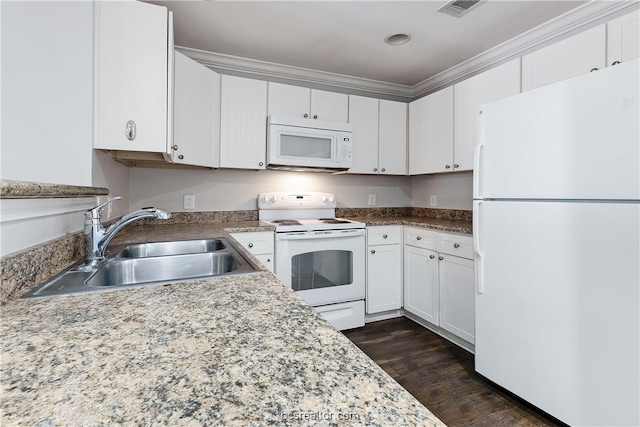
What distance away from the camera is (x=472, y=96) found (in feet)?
7.83

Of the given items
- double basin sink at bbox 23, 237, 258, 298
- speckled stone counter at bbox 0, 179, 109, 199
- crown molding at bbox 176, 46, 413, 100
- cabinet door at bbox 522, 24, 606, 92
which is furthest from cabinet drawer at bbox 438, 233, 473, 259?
speckled stone counter at bbox 0, 179, 109, 199

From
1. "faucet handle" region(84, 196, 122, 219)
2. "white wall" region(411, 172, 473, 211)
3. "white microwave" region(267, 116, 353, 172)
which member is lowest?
"faucet handle" region(84, 196, 122, 219)

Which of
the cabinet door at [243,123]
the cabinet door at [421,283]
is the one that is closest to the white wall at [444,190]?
the cabinet door at [421,283]

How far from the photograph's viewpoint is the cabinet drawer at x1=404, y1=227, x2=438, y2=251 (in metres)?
2.46

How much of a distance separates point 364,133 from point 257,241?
4.78ft

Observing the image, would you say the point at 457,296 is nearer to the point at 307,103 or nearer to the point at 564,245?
the point at 564,245

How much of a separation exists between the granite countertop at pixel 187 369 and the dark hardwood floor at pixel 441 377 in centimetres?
147

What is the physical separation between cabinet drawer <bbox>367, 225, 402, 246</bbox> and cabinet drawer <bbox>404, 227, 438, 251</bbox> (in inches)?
2.8

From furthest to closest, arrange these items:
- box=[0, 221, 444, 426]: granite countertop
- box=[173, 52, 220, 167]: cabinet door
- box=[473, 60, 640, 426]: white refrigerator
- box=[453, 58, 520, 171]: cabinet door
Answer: box=[453, 58, 520, 171]: cabinet door, box=[173, 52, 220, 167]: cabinet door, box=[473, 60, 640, 426]: white refrigerator, box=[0, 221, 444, 426]: granite countertop

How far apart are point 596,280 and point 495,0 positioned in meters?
1.68

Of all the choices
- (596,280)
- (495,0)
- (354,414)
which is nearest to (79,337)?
(354,414)

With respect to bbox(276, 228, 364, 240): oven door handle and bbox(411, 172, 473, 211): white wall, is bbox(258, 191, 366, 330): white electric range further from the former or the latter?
bbox(411, 172, 473, 211): white wall

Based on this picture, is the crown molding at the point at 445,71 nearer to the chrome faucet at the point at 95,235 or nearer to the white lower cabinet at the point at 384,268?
the white lower cabinet at the point at 384,268

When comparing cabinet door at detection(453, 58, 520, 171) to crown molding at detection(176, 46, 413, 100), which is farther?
crown molding at detection(176, 46, 413, 100)
